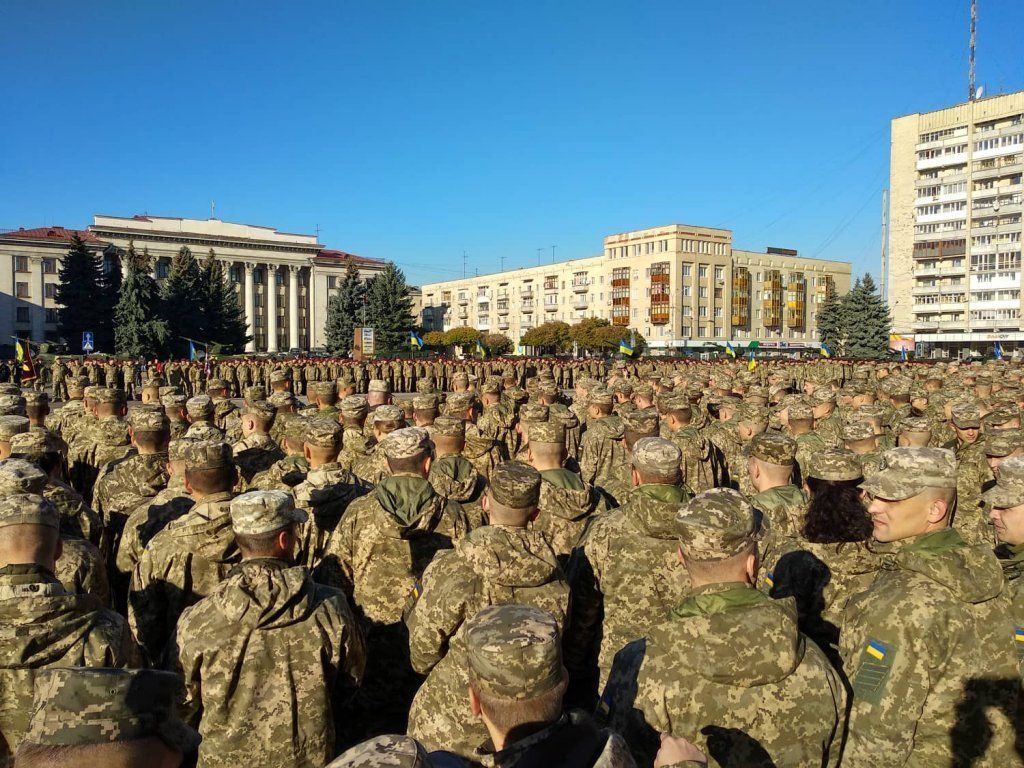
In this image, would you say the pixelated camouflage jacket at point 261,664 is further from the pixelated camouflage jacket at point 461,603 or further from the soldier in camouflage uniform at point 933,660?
the soldier in camouflage uniform at point 933,660

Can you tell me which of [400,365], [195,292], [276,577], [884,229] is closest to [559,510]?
[276,577]

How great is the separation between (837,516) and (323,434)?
3.56 m

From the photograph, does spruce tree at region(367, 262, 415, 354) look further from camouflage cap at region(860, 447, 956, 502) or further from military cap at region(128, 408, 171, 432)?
camouflage cap at region(860, 447, 956, 502)

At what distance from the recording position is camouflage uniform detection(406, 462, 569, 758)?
3055 mm

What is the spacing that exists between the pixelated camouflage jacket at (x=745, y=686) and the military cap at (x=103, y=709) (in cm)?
150

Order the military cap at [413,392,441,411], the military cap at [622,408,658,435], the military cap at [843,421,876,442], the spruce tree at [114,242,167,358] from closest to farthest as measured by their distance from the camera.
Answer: the military cap at [843,421,876,442], the military cap at [622,408,658,435], the military cap at [413,392,441,411], the spruce tree at [114,242,167,358]

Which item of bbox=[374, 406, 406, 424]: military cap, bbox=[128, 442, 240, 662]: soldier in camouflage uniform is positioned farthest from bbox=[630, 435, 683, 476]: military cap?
bbox=[374, 406, 406, 424]: military cap

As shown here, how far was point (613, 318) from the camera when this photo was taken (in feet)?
269

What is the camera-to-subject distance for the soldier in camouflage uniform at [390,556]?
4.28 meters

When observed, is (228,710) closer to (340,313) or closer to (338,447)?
(338,447)

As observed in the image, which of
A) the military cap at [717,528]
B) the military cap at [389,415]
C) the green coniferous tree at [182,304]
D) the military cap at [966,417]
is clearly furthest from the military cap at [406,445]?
the green coniferous tree at [182,304]

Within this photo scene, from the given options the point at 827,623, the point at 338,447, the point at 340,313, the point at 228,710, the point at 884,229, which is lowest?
the point at 228,710

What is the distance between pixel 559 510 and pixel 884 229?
3404 inches

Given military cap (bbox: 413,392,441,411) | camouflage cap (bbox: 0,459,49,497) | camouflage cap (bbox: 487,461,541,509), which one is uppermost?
military cap (bbox: 413,392,441,411)
